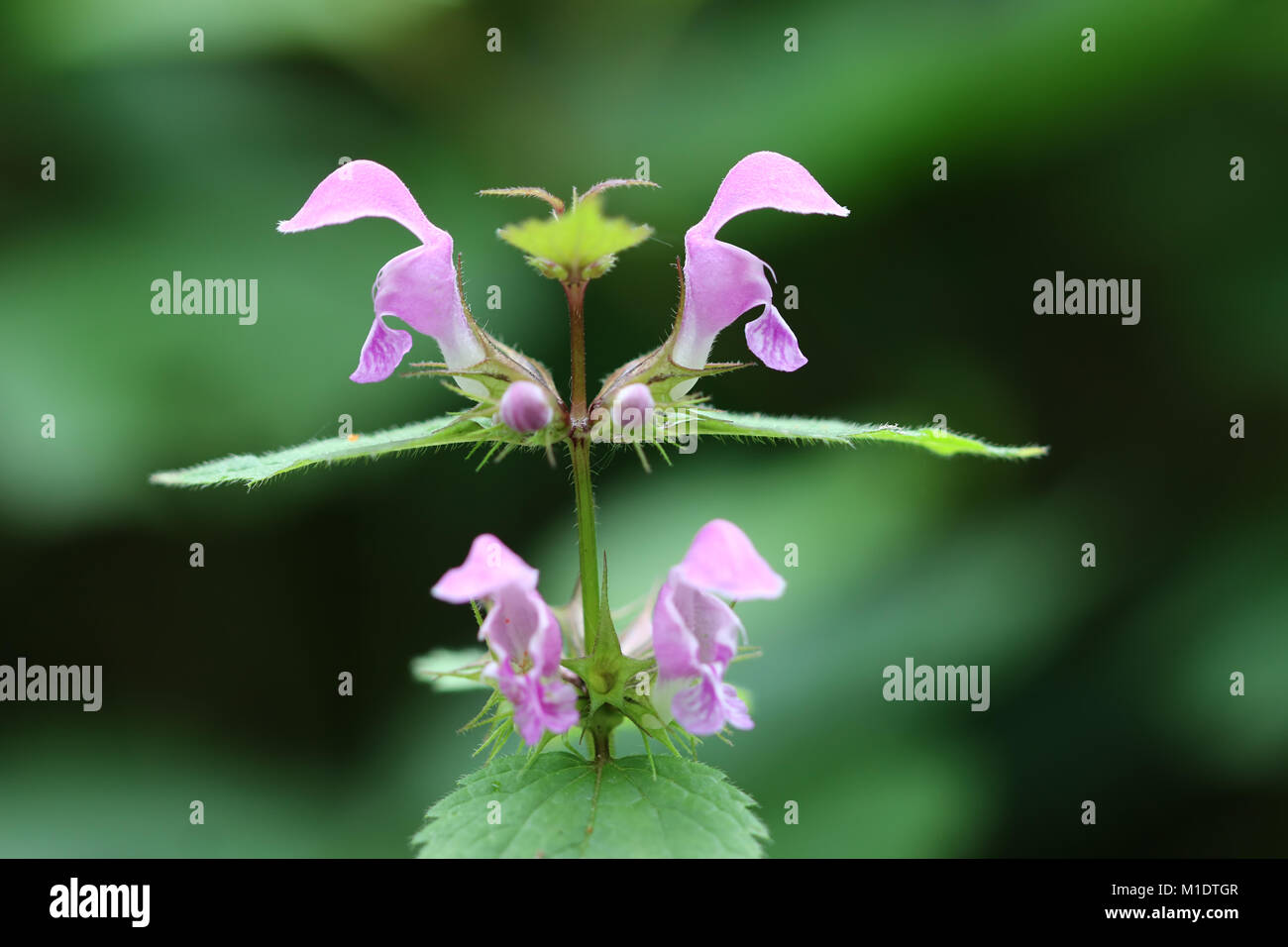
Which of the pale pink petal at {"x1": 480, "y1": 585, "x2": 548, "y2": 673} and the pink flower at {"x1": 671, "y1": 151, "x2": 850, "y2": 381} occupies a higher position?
the pink flower at {"x1": 671, "y1": 151, "x2": 850, "y2": 381}

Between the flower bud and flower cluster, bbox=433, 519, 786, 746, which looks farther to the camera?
the flower bud

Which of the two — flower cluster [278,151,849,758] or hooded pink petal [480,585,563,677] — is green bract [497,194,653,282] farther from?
hooded pink petal [480,585,563,677]

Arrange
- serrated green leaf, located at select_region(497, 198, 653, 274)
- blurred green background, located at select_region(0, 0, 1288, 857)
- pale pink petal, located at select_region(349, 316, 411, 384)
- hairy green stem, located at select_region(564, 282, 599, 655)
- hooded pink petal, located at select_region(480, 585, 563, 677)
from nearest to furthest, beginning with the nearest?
1. serrated green leaf, located at select_region(497, 198, 653, 274)
2. hooded pink petal, located at select_region(480, 585, 563, 677)
3. hairy green stem, located at select_region(564, 282, 599, 655)
4. pale pink petal, located at select_region(349, 316, 411, 384)
5. blurred green background, located at select_region(0, 0, 1288, 857)

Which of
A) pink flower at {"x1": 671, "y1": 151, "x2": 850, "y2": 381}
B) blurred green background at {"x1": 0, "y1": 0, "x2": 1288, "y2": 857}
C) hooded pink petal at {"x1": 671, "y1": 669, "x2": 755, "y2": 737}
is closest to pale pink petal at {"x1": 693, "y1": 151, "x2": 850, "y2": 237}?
pink flower at {"x1": 671, "y1": 151, "x2": 850, "y2": 381}

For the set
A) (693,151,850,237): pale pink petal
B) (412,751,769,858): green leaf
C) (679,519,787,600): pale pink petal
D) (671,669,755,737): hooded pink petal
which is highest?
(693,151,850,237): pale pink petal

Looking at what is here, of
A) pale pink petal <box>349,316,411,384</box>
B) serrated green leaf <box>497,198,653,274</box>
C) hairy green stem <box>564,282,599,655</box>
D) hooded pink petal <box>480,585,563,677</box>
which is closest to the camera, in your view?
serrated green leaf <box>497,198,653,274</box>

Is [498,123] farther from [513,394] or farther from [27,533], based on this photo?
[513,394]

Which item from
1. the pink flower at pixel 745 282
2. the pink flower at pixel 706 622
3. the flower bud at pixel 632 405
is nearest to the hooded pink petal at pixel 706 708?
the pink flower at pixel 706 622
